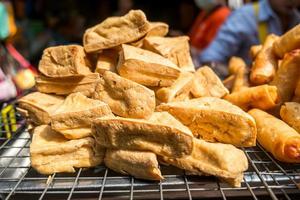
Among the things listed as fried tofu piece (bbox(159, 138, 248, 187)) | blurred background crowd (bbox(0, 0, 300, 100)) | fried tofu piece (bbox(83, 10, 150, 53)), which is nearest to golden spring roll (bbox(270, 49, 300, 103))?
fried tofu piece (bbox(159, 138, 248, 187))

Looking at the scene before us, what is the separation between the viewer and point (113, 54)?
1623mm

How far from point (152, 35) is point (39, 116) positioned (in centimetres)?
66

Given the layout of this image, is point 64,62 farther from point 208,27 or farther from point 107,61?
point 208,27

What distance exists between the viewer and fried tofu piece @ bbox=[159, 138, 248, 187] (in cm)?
114

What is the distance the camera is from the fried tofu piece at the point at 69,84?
4.95 ft

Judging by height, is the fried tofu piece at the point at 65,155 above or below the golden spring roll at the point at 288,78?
below

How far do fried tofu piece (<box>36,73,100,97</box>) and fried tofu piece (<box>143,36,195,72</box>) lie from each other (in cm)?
28

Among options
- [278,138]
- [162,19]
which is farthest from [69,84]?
[162,19]

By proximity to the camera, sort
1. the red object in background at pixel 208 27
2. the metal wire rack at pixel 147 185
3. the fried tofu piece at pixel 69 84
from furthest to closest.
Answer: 1. the red object in background at pixel 208 27
2. the fried tofu piece at pixel 69 84
3. the metal wire rack at pixel 147 185

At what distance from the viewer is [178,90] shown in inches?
57.2

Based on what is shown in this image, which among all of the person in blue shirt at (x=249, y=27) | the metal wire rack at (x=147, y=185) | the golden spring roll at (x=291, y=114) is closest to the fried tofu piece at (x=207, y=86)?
the golden spring roll at (x=291, y=114)

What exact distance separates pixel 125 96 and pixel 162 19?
190 inches

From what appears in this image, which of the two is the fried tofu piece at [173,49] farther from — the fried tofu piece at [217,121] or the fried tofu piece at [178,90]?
the fried tofu piece at [217,121]

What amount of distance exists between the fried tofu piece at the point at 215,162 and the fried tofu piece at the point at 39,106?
53cm
